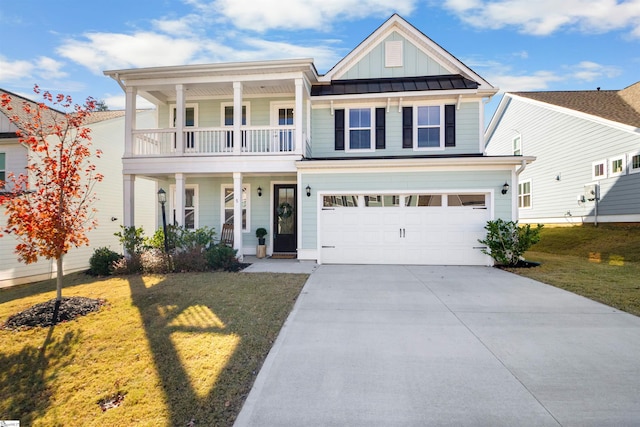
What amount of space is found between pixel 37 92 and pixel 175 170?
5218 millimetres

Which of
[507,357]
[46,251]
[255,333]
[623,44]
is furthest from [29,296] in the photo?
[623,44]

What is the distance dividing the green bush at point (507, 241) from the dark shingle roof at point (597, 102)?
8.76 meters

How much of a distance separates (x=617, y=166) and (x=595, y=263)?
5748mm

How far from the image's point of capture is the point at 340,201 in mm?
10414

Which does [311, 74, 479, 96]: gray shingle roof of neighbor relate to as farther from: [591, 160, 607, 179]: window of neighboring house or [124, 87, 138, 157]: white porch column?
[591, 160, 607, 179]: window of neighboring house

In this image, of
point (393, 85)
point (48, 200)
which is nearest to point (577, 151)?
point (393, 85)

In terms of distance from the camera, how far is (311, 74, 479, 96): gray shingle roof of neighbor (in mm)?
11719

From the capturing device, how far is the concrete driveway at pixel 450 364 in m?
2.79

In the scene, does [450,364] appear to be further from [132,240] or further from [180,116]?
[180,116]

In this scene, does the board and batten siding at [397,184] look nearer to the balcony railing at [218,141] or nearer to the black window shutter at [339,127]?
the balcony railing at [218,141]

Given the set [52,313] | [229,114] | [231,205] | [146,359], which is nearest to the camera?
[146,359]

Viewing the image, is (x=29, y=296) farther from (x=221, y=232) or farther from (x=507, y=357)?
(x=507, y=357)

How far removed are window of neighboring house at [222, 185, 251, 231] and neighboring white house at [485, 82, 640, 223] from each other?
50.4 ft

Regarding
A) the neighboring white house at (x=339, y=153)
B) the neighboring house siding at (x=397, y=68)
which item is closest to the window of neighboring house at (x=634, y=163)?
the neighboring white house at (x=339, y=153)
